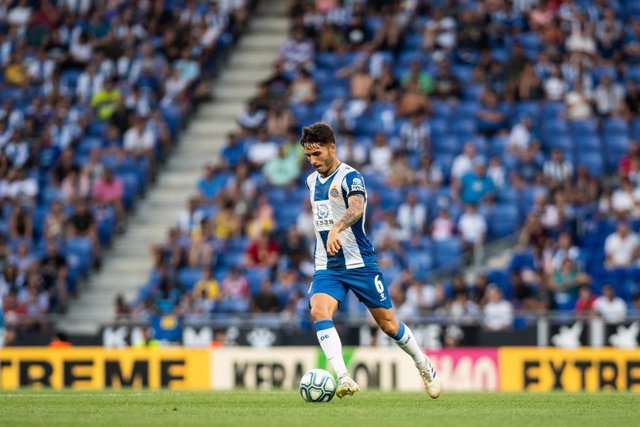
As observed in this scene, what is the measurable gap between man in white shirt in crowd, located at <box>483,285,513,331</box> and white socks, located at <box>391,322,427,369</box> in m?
8.14

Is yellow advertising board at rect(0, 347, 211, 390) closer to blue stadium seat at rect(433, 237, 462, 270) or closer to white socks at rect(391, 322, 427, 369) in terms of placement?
blue stadium seat at rect(433, 237, 462, 270)

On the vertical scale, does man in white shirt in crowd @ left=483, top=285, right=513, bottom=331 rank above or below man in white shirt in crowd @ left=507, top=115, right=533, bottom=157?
below

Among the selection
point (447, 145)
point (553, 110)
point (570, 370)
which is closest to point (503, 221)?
point (447, 145)

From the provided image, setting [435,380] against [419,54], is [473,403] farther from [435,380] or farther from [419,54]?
[419,54]

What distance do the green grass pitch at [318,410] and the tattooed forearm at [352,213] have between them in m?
1.54

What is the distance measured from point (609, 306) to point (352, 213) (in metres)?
9.73

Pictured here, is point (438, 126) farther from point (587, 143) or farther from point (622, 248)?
point (622, 248)

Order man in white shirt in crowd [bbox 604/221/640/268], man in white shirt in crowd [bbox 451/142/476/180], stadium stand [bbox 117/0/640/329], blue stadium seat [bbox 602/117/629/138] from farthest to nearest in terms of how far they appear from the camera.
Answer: blue stadium seat [bbox 602/117/629/138], man in white shirt in crowd [bbox 451/142/476/180], stadium stand [bbox 117/0/640/329], man in white shirt in crowd [bbox 604/221/640/268]

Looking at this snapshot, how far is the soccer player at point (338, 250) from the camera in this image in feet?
38.0

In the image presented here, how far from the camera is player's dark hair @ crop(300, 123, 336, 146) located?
37.9 feet

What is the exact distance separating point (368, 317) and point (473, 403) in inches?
348

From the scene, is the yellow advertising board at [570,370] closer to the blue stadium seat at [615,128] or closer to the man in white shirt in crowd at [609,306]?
the man in white shirt in crowd at [609,306]

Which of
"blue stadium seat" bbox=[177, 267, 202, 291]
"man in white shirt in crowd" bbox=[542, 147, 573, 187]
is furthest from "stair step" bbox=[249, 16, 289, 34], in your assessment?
"man in white shirt in crowd" bbox=[542, 147, 573, 187]

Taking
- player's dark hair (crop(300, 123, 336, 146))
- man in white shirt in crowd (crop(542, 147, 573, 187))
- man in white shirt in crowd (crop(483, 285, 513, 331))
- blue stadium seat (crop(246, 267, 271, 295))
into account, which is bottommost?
man in white shirt in crowd (crop(483, 285, 513, 331))
